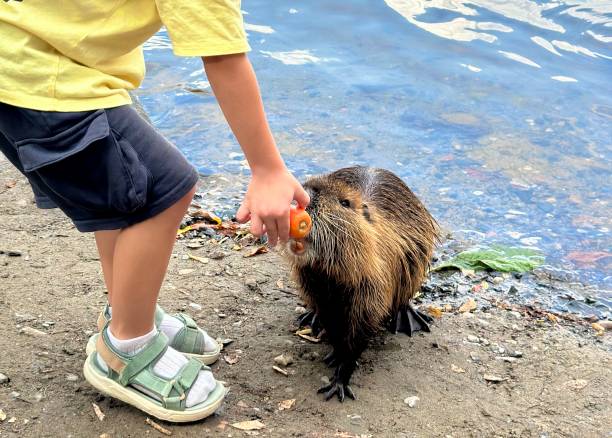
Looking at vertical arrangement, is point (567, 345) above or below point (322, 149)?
above

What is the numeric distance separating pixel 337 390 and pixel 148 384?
Result: 2.51 ft

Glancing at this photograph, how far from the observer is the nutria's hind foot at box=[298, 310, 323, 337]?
3240 millimetres

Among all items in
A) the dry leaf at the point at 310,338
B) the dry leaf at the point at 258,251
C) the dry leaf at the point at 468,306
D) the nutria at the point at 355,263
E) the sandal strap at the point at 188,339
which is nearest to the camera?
the sandal strap at the point at 188,339

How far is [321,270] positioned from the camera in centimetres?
289

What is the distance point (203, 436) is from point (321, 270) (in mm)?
818

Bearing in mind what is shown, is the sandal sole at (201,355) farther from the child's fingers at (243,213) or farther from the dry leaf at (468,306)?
the dry leaf at (468,306)

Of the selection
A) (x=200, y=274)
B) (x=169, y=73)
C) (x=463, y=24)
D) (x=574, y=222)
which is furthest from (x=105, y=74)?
(x=463, y=24)

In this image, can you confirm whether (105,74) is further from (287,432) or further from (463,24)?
(463,24)

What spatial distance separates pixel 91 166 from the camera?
78.2 inches

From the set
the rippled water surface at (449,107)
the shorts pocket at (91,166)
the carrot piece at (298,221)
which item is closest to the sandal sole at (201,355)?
the carrot piece at (298,221)

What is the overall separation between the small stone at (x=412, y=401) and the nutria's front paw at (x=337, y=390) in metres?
0.20

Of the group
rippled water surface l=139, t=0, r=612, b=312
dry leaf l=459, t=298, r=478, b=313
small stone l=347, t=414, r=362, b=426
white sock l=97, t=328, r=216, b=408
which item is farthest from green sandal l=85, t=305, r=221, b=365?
rippled water surface l=139, t=0, r=612, b=312

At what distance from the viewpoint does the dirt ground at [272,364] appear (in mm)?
2490

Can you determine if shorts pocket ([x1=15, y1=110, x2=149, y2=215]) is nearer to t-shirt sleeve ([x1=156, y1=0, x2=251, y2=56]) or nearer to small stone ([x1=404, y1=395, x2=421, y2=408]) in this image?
t-shirt sleeve ([x1=156, y1=0, x2=251, y2=56])
